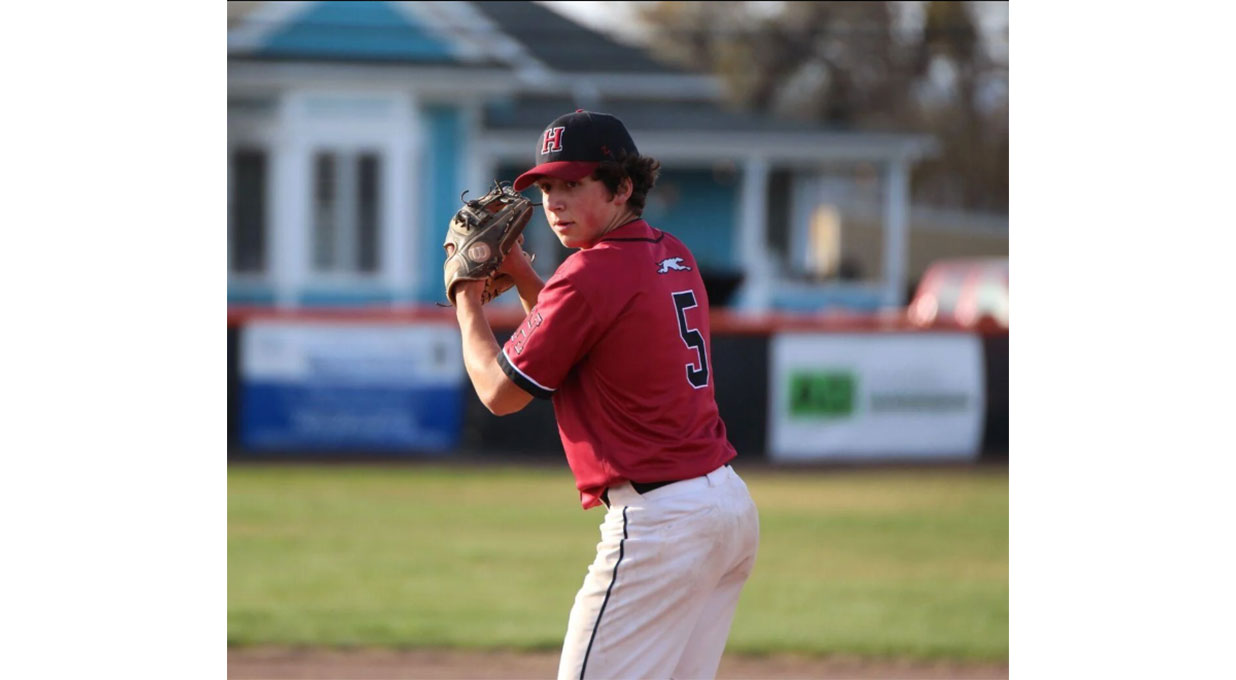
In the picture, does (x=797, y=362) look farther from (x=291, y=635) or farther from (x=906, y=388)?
(x=291, y=635)

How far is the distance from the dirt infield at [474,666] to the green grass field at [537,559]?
5.2 inches

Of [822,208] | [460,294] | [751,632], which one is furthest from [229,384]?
[822,208]

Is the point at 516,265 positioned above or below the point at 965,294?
below

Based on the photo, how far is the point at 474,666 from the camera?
6.37m

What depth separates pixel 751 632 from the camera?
7.00m

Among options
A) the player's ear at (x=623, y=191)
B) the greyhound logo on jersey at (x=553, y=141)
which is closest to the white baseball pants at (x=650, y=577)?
the player's ear at (x=623, y=191)

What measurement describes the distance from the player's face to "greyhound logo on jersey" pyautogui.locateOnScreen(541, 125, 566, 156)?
0.07 meters

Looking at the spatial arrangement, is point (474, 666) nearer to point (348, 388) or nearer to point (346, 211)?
point (348, 388)

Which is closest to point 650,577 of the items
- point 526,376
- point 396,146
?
point 526,376

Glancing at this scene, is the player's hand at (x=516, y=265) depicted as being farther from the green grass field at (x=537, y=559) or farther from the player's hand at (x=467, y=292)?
the green grass field at (x=537, y=559)

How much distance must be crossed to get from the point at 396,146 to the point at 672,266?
54.3ft

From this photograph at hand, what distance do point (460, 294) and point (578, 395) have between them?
40cm

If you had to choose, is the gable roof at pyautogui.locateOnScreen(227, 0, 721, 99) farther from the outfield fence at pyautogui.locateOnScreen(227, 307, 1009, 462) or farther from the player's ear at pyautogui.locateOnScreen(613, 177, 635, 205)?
the player's ear at pyautogui.locateOnScreen(613, 177, 635, 205)

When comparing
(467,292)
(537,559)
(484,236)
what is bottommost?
(537,559)
